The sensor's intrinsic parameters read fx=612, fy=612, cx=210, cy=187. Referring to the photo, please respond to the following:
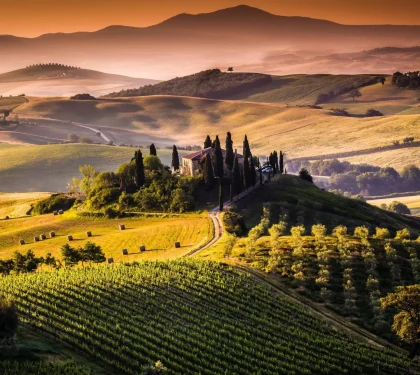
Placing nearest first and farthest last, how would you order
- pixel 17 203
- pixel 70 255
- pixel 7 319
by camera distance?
pixel 7 319 < pixel 70 255 < pixel 17 203

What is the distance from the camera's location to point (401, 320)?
65.0 metres

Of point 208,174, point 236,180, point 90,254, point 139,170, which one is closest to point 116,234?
point 90,254

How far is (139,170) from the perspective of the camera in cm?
13200

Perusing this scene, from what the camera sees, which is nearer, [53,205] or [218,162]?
[218,162]

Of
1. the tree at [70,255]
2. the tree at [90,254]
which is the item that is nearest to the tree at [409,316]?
the tree at [90,254]

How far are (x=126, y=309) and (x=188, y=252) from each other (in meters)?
32.1

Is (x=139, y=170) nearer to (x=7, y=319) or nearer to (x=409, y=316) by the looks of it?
(x=409, y=316)

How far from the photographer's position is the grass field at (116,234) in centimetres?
9800

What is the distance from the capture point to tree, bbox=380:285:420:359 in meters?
63.1

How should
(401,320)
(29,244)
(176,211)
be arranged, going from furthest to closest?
(176,211)
(29,244)
(401,320)

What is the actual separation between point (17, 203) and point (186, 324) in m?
105

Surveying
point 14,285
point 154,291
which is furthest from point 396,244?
point 14,285

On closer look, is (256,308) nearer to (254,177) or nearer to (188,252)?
(188,252)

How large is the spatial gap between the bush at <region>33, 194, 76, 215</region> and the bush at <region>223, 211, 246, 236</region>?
46.3 meters
